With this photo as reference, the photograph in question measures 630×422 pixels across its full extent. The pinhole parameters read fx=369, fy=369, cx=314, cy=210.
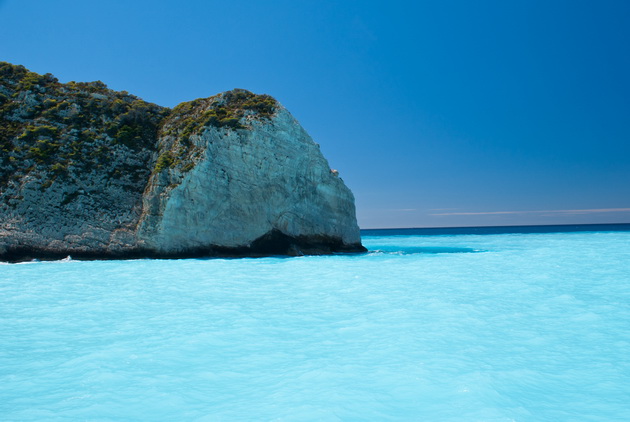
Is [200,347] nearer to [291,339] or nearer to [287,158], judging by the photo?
[291,339]

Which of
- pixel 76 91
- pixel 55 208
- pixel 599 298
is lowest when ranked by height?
pixel 599 298

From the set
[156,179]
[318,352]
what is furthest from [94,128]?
[318,352]

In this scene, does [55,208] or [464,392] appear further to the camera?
[55,208]

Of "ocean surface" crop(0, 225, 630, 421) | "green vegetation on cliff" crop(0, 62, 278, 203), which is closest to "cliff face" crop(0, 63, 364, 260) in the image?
"green vegetation on cliff" crop(0, 62, 278, 203)

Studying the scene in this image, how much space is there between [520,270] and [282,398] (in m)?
15.1

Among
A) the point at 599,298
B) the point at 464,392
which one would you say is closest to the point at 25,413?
the point at 464,392

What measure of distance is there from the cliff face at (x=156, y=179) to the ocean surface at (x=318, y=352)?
453 inches

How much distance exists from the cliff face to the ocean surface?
11513mm

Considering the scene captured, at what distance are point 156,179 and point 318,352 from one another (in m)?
22.3

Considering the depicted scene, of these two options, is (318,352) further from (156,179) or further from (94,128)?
(94,128)

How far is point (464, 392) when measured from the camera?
5137mm

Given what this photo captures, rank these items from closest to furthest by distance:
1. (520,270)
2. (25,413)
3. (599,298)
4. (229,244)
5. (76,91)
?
(25,413)
(599,298)
(520,270)
(229,244)
(76,91)

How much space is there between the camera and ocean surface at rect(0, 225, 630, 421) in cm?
481

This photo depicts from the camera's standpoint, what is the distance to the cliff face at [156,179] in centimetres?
2361
